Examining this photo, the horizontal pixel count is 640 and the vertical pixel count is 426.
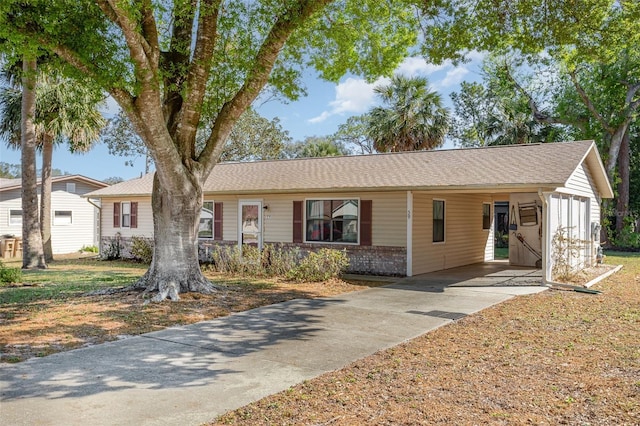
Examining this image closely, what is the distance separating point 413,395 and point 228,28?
8.30 metres

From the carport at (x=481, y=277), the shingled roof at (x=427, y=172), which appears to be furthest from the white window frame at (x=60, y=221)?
the carport at (x=481, y=277)

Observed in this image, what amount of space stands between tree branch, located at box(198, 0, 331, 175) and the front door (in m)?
5.93

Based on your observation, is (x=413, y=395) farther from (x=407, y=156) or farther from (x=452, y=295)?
(x=407, y=156)

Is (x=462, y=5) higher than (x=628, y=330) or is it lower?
higher

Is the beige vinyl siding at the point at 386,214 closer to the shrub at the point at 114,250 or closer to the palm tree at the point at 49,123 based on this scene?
the shrub at the point at 114,250

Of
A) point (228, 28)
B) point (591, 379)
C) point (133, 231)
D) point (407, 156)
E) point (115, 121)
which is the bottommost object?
point (591, 379)

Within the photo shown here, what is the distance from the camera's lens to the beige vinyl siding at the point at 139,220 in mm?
18750

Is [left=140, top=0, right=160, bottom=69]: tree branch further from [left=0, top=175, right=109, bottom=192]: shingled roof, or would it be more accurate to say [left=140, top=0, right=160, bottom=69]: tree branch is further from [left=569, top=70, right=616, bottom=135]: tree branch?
[left=569, top=70, right=616, bottom=135]: tree branch

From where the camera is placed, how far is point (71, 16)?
7797 mm

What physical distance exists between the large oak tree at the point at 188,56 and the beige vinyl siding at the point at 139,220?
27.2ft

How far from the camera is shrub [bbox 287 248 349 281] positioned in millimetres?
12398

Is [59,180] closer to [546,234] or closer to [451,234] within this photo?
[451,234]

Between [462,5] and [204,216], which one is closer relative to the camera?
[462,5]

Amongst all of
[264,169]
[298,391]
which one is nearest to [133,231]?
[264,169]
